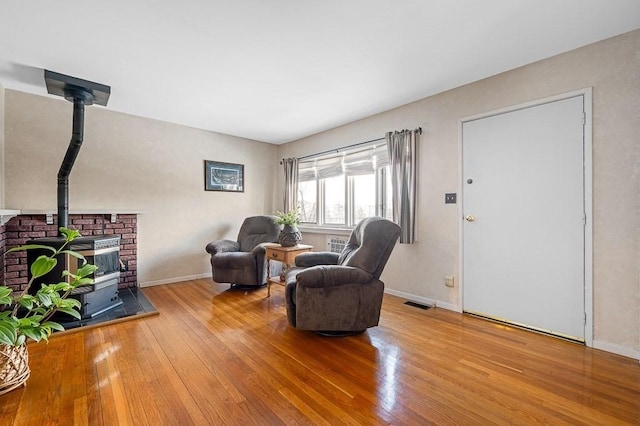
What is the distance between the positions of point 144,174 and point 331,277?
3178mm

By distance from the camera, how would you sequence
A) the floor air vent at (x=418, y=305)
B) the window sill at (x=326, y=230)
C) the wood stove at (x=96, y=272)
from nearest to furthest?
the wood stove at (x=96, y=272) < the floor air vent at (x=418, y=305) < the window sill at (x=326, y=230)

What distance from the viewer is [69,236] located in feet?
6.75

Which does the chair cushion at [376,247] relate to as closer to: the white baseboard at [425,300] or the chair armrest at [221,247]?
the white baseboard at [425,300]

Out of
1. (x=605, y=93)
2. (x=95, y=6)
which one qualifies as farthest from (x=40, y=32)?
(x=605, y=93)

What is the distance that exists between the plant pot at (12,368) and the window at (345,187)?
3395mm

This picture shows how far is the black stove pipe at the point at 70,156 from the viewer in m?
2.86

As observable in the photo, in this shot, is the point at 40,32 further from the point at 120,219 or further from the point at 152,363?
the point at 152,363

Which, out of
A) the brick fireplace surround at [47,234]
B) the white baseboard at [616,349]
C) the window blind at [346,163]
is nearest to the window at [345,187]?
the window blind at [346,163]

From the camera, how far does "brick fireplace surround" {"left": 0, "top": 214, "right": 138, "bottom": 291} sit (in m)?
2.96

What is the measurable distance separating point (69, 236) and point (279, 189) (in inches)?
137

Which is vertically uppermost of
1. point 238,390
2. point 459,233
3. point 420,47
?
point 420,47

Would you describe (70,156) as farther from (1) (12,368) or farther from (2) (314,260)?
(2) (314,260)

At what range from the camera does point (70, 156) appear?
9.43ft

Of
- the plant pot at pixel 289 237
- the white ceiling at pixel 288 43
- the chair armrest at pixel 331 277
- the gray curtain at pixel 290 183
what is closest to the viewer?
the white ceiling at pixel 288 43
